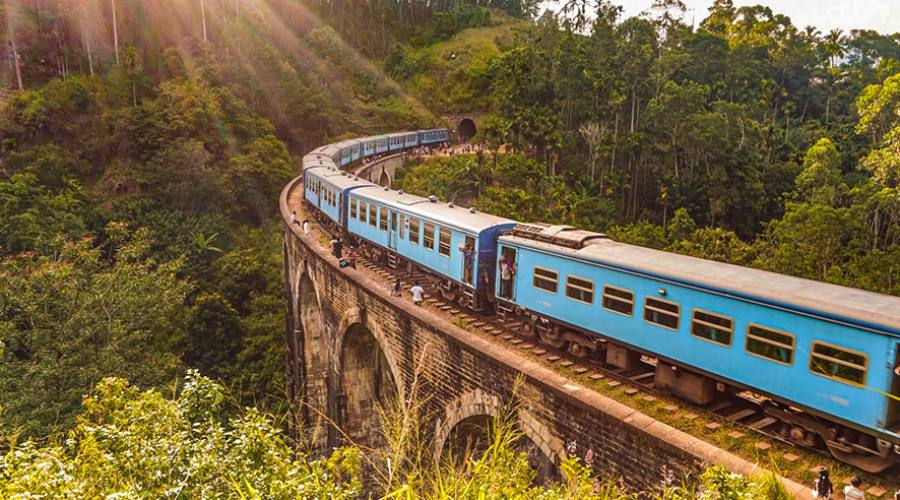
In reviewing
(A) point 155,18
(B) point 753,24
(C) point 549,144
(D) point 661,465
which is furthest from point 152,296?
(B) point 753,24

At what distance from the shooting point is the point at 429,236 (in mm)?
13836

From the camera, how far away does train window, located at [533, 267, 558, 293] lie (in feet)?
34.5

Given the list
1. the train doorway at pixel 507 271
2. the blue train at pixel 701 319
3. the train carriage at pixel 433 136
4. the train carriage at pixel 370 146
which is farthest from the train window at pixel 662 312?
the train carriage at pixel 433 136

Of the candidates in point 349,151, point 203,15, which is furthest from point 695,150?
point 203,15

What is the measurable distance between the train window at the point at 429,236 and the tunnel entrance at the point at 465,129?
4637 cm

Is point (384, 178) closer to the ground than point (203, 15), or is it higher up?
closer to the ground

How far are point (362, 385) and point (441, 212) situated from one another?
658 centimetres

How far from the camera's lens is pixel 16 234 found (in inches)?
935

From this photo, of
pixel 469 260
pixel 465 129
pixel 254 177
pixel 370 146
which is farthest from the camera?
pixel 465 129

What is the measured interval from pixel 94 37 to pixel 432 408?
38.2 m

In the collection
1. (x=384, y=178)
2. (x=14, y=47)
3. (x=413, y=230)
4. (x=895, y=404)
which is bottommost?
(x=384, y=178)

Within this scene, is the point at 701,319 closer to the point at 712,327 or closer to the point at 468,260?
the point at 712,327

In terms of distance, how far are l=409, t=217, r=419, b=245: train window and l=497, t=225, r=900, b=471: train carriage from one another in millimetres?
4234

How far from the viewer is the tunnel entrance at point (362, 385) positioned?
16984mm
